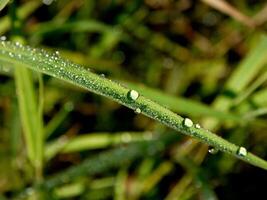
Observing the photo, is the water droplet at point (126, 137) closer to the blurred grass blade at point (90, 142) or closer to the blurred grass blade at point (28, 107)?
the blurred grass blade at point (90, 142)

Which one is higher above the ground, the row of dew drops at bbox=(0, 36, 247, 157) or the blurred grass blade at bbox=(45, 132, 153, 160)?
the blurred grass blade at bbox=(45, 132, 153, 160)

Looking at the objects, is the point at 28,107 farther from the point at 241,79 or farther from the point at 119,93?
the point at 241,79

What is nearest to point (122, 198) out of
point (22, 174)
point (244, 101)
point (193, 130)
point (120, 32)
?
point (22, 174)

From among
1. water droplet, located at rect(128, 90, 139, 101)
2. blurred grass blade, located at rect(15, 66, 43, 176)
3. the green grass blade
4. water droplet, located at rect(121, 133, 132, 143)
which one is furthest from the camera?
water droplet, located at rect(121, 133, 132, 143)

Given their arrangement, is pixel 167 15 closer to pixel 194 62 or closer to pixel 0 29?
pixel 194 62

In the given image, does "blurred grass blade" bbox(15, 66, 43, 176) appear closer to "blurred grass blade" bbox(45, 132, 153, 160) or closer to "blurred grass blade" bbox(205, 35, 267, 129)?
"blurred grass blade" bbox(45, 132, 153, 160)

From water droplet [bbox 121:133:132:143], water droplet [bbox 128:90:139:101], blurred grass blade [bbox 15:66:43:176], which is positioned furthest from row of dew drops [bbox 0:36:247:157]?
water droplet [bbox 121:133:132:143]
